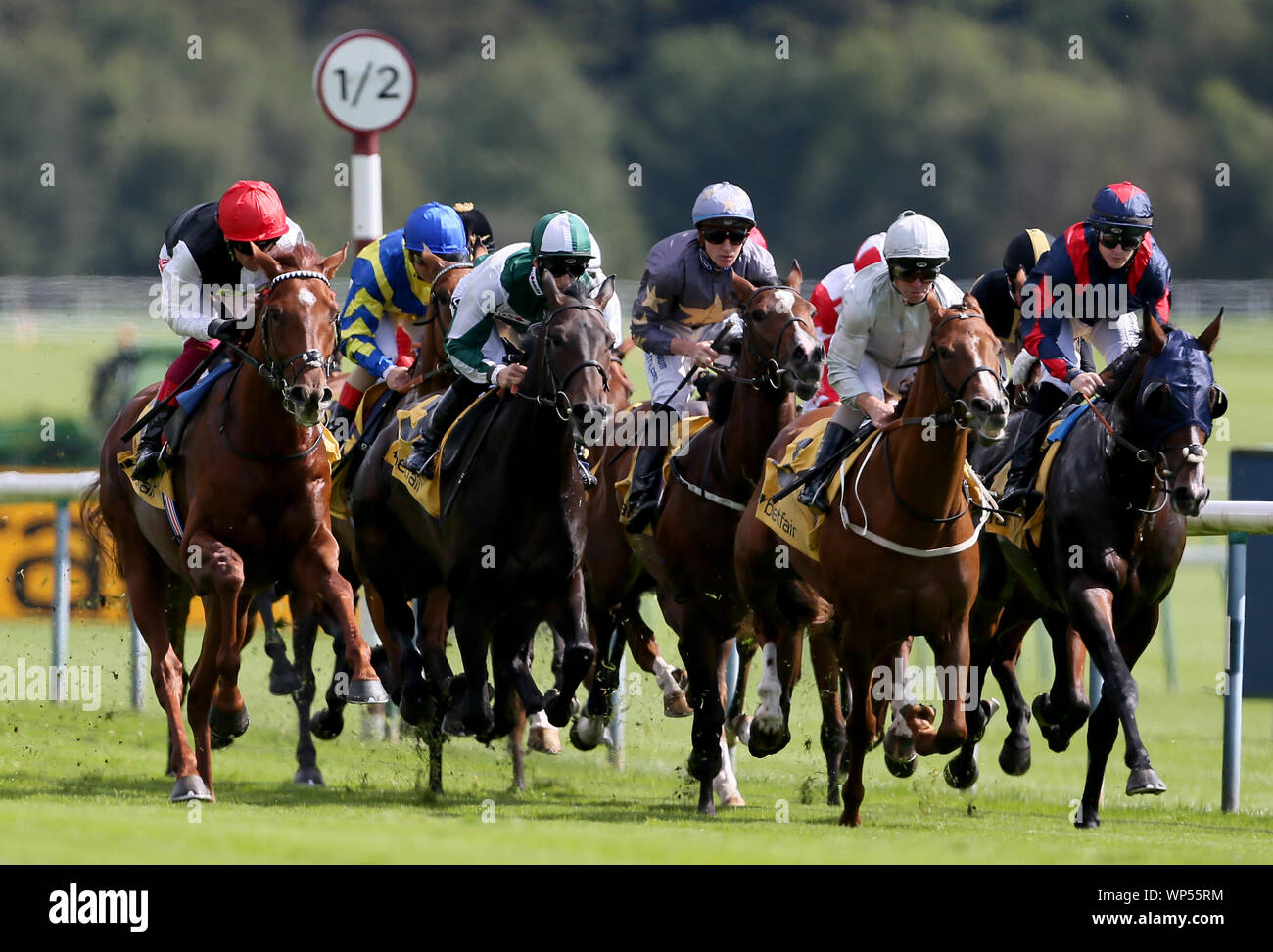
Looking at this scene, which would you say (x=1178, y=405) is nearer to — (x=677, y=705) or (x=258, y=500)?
(x=677, y=705)

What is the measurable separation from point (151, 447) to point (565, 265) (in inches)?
71.0

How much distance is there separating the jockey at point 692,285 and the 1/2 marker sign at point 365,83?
381 centimetres

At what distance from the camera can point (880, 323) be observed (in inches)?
306

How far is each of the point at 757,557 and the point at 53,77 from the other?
25887 millimetres

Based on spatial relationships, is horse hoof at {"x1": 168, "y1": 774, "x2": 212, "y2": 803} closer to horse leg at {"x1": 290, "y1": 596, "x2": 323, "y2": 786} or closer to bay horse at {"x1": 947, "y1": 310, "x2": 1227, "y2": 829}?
horse leg at {"x1": 290, "y1": 596, "x2": 323, "y2": 786}

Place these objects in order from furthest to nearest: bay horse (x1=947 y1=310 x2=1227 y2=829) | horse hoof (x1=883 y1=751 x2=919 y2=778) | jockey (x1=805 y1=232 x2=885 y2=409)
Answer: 1. jockey (x1=805 y1=232 x2=885 y2=409)
2. horse hoof (x1=883 y1=751 x2=919 y2=778)
3. bay horse (x1=947 y1=310 x2=1227 y2=829)

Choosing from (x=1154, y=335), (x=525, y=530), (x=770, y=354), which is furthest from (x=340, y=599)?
(x=1154, y=335)

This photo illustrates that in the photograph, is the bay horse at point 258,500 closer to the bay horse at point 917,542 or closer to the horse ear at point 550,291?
the horse ear at point 550,291

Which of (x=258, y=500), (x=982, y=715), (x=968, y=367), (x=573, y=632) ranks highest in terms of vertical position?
(x=968, y=367)

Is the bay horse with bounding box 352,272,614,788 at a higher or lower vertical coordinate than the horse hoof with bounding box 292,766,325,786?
higher

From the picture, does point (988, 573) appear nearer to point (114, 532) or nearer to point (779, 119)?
point (114, 532)

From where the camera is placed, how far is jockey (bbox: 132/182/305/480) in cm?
814

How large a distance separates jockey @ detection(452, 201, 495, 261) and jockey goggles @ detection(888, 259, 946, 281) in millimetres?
2840

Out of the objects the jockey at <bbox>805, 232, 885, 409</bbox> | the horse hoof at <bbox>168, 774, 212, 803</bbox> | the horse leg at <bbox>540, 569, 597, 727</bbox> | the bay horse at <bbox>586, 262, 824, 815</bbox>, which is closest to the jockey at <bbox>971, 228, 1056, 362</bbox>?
the jockey at <bbox>805, 232, 885, 409</bbox>
